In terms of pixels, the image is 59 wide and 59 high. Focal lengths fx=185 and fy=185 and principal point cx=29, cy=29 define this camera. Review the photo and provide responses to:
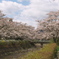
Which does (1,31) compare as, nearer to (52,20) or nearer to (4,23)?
(4,23)

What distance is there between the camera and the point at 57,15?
57.4 metres

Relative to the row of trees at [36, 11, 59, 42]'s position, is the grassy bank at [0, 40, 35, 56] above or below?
below

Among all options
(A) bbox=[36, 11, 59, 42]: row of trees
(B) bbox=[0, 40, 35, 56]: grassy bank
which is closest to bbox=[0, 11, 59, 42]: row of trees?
(A) bbox=[36, 11, 59, 42]: row of trees

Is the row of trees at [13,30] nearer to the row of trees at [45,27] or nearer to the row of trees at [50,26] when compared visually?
the row of trees at [45,27]

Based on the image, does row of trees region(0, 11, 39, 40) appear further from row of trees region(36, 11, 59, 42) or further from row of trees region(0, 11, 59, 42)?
row of trees region(36, 11, 59, 42)

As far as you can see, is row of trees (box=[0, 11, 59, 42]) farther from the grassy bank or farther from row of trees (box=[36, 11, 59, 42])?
the grassy bank

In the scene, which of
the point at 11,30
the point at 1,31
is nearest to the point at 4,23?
the point at 1,31

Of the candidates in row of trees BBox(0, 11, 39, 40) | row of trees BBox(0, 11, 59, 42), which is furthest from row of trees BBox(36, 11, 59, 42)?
row of trees BBox(0, 11, 39, 40)

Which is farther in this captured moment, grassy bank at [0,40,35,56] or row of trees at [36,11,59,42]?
row of trees at [36,11,59,42]

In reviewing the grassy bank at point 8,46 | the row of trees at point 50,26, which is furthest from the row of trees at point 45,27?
the grassy bank at point 8,46

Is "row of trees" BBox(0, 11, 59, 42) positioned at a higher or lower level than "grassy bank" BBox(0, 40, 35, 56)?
higher

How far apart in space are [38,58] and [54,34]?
45178 mm

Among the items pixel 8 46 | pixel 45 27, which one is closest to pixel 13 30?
pixel 45 27

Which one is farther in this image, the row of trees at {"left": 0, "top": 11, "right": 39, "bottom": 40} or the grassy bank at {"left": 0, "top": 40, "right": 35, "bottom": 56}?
the row of trees at {"left": 0, "top": 11, "right": 39, "bottom": 40}
